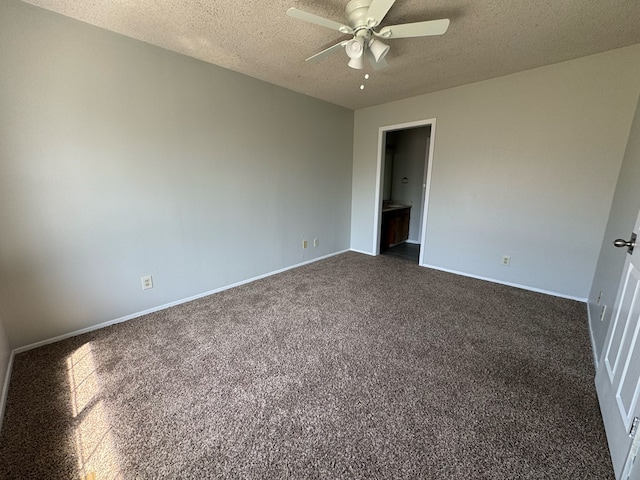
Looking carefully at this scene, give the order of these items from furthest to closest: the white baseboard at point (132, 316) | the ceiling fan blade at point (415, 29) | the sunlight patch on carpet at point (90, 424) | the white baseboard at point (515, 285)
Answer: the white baseboard at point (515, 285), the white baseboard at point (132, 316), the ceiling fan blade at point (415, 29), the sunlight patch on carpet at point (90, 424)

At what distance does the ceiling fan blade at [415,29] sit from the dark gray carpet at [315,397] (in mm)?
2182

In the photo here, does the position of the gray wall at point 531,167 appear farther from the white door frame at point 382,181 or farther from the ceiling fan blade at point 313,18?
the ceiling fan blade at point 313,18

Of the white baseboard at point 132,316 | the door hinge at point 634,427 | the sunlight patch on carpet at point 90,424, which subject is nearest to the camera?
the door hinge at point 634,427

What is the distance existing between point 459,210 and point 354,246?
1.84 meters

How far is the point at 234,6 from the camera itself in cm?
174

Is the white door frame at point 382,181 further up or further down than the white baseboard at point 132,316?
further up

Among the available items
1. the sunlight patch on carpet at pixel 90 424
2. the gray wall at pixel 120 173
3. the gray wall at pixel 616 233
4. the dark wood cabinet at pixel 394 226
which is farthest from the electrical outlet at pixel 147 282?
the gray wall at pixel 616 233

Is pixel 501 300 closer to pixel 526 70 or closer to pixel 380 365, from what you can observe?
pixel 380 365

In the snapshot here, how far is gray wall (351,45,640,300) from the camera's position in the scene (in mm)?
2412

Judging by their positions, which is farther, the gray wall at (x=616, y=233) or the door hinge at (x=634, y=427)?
the gray wall at (x=616, y=233)

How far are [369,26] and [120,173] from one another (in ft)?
7.33

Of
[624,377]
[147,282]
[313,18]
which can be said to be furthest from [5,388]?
[624,377]

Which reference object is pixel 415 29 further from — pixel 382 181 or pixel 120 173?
pixel 382 181

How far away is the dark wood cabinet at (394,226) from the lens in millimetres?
4664
